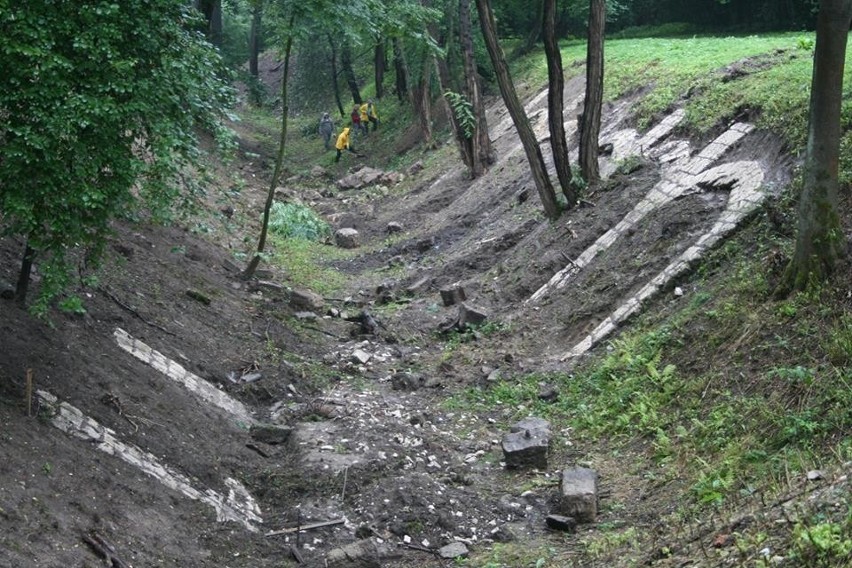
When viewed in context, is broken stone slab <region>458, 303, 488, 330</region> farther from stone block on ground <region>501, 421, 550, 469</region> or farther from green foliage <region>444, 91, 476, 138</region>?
green foliage <region>444, 91, 476, 138</region>

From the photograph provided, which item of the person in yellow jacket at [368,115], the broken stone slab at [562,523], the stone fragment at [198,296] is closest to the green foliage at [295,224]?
the stone fragment at [198,296]

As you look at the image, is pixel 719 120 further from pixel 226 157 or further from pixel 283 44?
pixel 226 157

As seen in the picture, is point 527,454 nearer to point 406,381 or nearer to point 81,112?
point 406,381

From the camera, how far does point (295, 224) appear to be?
64.5 ft

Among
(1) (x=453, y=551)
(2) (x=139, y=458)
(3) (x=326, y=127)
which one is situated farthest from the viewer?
(3) (x=326, y=127)

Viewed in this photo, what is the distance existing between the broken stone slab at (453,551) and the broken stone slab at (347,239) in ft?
41.6

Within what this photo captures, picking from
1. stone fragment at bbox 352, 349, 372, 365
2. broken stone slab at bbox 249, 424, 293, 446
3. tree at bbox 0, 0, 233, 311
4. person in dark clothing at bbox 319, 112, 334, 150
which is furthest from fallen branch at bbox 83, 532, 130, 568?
person in dark clothing at bbox 319, 112, 334, 150

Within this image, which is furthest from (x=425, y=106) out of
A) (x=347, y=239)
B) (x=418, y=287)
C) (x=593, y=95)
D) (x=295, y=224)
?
(x=593, y=95)

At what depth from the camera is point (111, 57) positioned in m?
6.84

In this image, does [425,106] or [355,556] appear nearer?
[355,556]

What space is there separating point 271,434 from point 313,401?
48.3 inches

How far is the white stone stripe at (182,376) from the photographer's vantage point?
9.28 m

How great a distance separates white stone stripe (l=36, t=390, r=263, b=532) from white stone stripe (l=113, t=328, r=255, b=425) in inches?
68.6

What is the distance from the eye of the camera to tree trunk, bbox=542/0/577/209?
13953 mm
